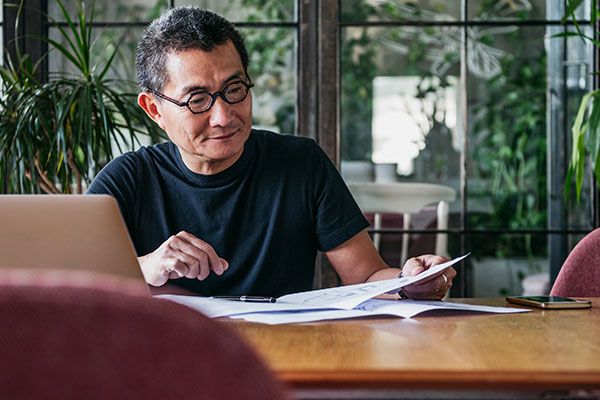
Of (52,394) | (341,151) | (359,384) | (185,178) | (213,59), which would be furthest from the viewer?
(341,151)

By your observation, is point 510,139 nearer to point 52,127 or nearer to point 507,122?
point 507,122

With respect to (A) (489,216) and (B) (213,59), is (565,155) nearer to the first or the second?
(A) (489,216)

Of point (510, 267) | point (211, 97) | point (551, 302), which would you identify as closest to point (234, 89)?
point (211, 97)

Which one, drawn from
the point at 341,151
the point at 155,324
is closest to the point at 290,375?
the point at 155,324

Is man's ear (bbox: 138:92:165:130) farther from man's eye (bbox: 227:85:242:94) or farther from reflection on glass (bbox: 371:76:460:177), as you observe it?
reflection on glass (bbox: 371:76:460:177)

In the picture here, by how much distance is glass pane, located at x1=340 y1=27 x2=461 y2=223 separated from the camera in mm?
3246

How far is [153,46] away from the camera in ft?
5.93

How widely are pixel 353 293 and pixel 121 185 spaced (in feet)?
2.64

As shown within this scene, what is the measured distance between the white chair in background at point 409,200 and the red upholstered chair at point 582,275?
151 cm

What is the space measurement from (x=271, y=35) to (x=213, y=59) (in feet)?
5.17

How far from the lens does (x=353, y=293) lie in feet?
4.25

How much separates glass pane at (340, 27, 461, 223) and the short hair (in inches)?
57.0

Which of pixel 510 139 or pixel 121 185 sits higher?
pixel 510 139

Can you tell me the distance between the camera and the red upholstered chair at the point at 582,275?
1.76 m
